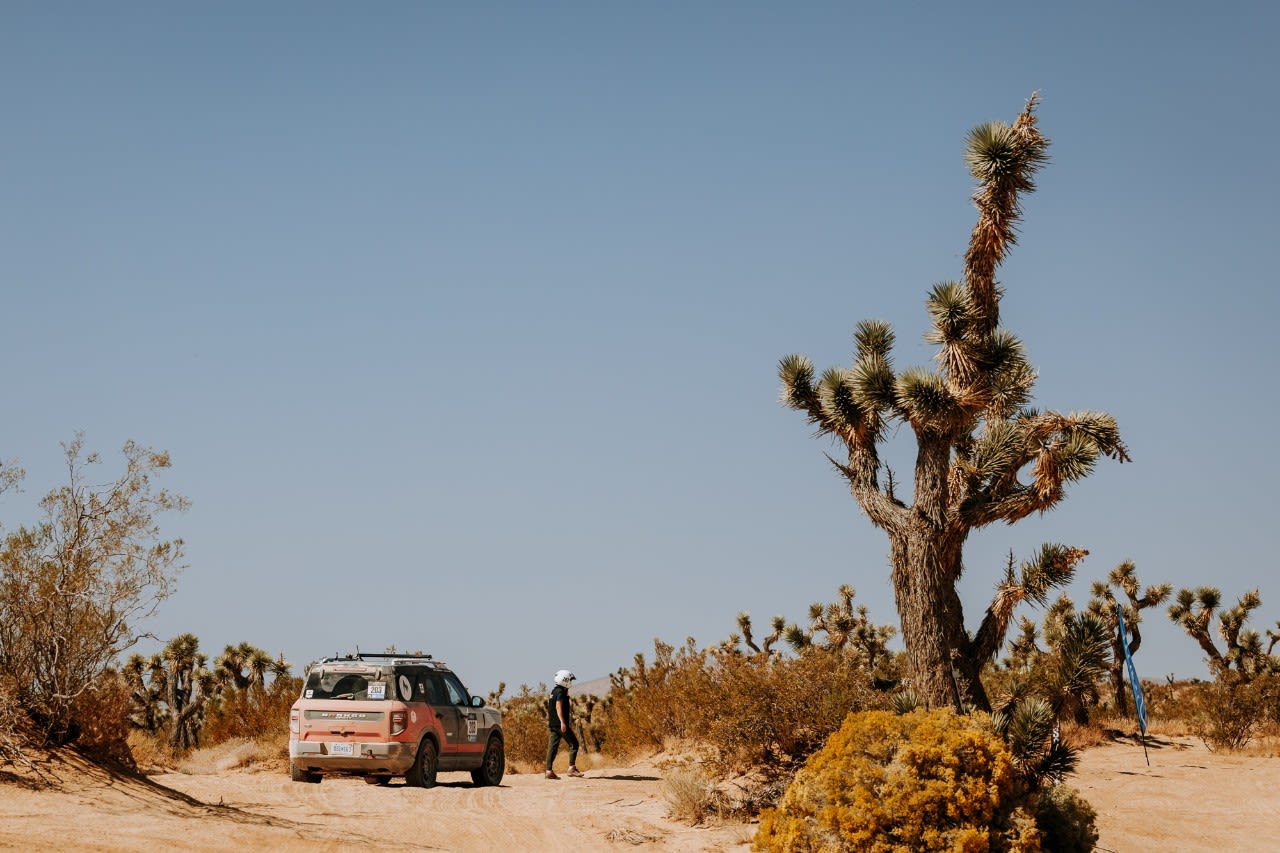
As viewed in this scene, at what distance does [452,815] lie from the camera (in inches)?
562

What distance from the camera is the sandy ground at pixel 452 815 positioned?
11258 mm

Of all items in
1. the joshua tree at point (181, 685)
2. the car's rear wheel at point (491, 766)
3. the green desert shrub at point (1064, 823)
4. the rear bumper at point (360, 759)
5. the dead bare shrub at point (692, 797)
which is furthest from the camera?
the joshua tree at point (181, 685)

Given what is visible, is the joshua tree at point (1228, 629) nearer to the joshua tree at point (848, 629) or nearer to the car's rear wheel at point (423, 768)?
the joshua tree at point (848, 629)

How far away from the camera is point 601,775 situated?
20.3 m

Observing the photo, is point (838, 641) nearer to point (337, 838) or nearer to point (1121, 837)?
point (1121, 837)

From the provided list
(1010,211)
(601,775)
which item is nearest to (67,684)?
(601,775)

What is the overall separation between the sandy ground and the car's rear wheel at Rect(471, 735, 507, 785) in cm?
37

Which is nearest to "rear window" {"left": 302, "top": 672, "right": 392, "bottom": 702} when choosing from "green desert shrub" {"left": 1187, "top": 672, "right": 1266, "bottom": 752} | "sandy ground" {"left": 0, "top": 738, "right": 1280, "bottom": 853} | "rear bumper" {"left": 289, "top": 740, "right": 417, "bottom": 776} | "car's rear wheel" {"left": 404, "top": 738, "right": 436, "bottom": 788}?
"rear bumper" {"left": 289, "top": 740, "right": 417, "bottom": 776}

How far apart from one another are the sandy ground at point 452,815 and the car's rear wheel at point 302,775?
146 mm

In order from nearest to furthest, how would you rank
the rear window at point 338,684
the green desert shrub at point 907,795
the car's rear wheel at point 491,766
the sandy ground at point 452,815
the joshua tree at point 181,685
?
the green desert shrub at point 907,795, the sandy ground at point 452,815, the rear window at point 338,684, the car's rear wheel at point 491,766, the joshua tree at point 181,685

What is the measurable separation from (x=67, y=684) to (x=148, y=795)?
5.29 ft

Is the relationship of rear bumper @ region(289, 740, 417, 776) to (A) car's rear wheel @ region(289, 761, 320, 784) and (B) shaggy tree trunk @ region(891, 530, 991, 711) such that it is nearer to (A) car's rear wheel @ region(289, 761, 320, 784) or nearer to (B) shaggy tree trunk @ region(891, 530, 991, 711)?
(A) car's rear wheel @ region(289, 761, 320, 784)

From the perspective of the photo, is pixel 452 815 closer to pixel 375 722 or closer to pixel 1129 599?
pixel 375 722

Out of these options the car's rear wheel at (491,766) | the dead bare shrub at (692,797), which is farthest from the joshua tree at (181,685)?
the dead bare shrub at (692,797)
